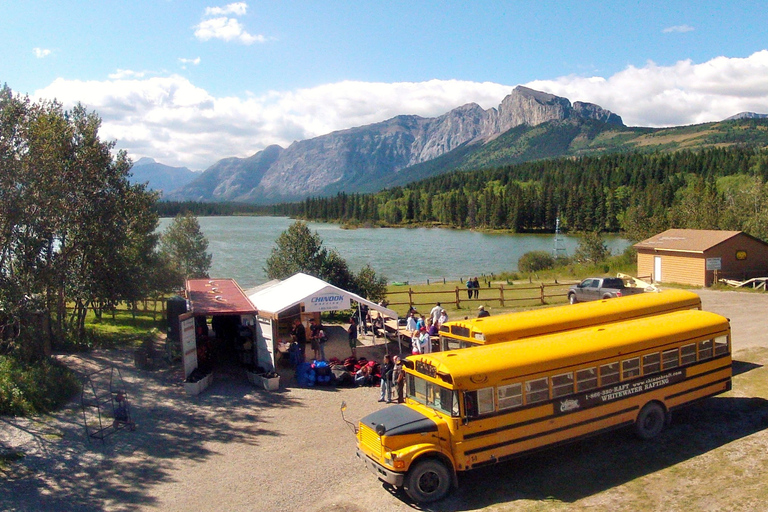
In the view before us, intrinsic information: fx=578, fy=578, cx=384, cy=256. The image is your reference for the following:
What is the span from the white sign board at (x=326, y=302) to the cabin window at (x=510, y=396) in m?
9.74

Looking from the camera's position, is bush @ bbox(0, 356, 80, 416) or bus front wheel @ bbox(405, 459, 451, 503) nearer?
bus front wheel @ bbox(405, 459, 451, 503)

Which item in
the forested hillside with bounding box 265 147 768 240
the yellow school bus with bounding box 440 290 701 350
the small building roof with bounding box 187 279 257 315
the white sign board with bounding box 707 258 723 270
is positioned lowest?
the white sign board with bounding box 707 258 723 270

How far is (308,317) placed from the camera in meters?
20.0

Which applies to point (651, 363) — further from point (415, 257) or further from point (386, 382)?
point (415, 257)

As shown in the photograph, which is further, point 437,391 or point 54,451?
point 54,451

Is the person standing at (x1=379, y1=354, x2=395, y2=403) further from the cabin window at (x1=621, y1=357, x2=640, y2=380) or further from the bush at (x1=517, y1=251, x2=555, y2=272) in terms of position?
the bush at (x1=517, y1=251, x2=555, y2=272)

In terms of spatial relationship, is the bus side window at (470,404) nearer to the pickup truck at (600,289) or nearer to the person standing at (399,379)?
the person standing at (399,379)

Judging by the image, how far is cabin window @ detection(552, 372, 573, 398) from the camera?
10.7m

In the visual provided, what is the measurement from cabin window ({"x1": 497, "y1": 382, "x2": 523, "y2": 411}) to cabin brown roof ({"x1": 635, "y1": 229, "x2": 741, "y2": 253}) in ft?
94.6

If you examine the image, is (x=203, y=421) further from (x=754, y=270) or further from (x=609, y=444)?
(x=754, y=270)

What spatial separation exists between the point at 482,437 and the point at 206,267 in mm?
39369

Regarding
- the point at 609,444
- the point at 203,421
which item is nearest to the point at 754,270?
the point at 609,444

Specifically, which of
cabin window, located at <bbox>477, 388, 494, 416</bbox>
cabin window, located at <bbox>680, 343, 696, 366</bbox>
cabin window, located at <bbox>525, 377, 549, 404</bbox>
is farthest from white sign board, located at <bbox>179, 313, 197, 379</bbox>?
cabin window, located at <bbox>680, 343, 696, 366</bbox>

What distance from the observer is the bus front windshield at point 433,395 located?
9898mm
